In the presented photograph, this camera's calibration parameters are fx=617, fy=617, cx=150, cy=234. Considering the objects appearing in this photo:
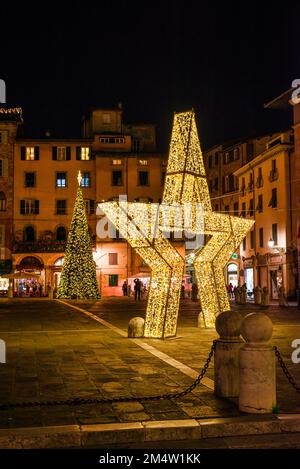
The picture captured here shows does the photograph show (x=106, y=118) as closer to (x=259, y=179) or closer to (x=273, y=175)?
(x=259, y=179)

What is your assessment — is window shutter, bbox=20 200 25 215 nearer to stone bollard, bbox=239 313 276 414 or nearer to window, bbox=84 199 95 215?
window, bbox=84 199 95 215

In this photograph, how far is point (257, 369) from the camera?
794 centimetres

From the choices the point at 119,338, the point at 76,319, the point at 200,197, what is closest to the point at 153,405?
the point at 119,338

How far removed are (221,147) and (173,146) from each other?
43507 millimetres

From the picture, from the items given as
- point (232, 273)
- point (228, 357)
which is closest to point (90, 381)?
point (228, 357)

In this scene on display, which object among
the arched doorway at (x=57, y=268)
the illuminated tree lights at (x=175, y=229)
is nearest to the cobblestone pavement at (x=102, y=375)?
the illuminated tree lights at (x=175, y=229)

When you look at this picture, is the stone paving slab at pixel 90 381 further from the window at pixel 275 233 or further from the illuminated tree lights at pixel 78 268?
the window at pixel 275 233

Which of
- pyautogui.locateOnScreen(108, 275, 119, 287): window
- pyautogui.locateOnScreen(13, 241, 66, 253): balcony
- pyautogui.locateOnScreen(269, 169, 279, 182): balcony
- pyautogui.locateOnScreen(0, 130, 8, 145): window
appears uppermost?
pyautogui.locateOnScreen(0, 130, 8, 145): window

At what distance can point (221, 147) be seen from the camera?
60.6 m

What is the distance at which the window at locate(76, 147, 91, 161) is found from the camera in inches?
2319

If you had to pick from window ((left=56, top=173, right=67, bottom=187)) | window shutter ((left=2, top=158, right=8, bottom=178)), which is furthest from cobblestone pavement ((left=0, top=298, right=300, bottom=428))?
window ((left=56, top=173, right=67, bottom=187))

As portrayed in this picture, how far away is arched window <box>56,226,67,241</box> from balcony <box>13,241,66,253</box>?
989 millimetres

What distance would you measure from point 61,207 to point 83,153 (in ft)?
18.3
